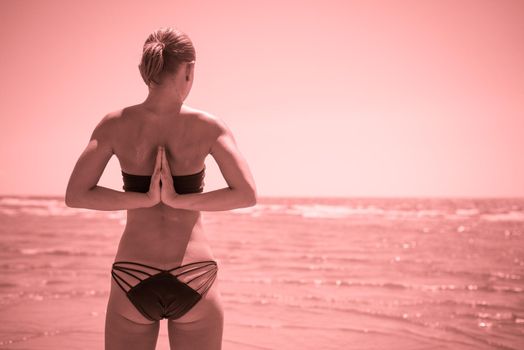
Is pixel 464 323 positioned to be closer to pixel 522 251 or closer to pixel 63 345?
pixel 63 345

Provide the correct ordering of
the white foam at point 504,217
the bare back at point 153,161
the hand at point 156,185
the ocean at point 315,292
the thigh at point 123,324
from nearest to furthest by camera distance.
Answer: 1. the hand at point 156,185
2. the bare back at point 153,161
3. the thigh at point 123,324
4. the ocean at point 315,292
5. the white foam at point 504,217

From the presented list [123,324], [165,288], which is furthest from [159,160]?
[123,324]

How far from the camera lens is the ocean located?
19.9 feet

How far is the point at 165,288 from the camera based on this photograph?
2229 millimetres

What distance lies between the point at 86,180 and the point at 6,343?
4701 mm

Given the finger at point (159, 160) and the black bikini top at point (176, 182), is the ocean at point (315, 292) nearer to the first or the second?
the black bikini top at point (176, 182)

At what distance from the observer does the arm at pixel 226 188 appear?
6.93 ft

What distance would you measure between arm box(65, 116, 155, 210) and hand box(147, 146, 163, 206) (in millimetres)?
44

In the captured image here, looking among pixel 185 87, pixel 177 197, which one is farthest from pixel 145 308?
pixel 185 87

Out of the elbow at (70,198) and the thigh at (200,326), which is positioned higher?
the elbow at (70,198)

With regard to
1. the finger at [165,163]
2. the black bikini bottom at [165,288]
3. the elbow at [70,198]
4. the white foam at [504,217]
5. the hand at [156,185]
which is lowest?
the white foam at [504,217]

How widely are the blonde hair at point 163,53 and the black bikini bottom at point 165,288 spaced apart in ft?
3.12

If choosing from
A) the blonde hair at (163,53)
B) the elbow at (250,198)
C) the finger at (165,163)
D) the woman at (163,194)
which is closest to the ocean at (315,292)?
the woman at (163,194)

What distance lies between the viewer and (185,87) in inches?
87.1
